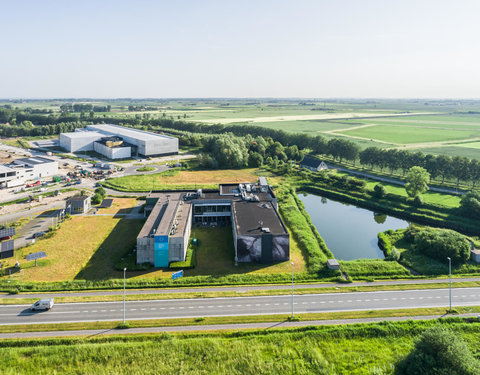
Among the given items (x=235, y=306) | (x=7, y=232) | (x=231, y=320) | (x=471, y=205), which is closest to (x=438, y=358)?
(x=231, y=320)

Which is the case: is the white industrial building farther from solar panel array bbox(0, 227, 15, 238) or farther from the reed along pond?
the reed along pond

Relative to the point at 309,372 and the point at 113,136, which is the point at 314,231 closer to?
the point at 309,372

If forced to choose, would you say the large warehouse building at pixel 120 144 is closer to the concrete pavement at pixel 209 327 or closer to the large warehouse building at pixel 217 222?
the large warehouse building at pixel 217 222

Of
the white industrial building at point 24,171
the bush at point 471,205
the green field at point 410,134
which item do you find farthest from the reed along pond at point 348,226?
the green field at point 410,134

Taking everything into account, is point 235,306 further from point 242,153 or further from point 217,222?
point 242,153

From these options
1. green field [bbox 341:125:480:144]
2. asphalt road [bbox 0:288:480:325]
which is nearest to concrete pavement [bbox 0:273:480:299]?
asphalt road [bbox 0:288:480:325]
